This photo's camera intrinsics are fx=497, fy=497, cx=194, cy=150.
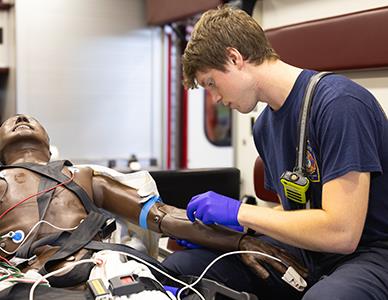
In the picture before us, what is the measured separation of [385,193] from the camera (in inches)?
60.3

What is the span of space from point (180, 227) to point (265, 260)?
1.33 ft

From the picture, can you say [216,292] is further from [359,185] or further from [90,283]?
[359,185]

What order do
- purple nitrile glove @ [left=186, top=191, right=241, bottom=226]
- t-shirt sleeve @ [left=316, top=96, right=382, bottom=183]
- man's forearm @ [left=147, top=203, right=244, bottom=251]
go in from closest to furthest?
t-shirt sleeve @ [left=316, top=96, right=382, bottom=183]
purple nitrile glove @ [left=186, top=191, right=241, bottom=226]
man's forearm @ [left=147, top=203, right=244, bottom=251]

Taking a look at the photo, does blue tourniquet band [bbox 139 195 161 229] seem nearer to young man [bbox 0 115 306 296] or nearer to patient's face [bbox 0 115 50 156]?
young man [bbox 0 115 306 296]

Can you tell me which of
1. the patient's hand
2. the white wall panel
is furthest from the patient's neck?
the white wall panel

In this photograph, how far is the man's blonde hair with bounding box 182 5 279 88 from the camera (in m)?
1.59

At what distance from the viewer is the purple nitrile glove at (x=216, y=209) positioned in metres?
1.63

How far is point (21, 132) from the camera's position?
213 centimetres

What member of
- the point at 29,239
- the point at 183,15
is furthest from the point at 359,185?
the point at 183,15

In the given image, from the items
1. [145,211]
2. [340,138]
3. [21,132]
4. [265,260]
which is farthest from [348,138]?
[21,132]

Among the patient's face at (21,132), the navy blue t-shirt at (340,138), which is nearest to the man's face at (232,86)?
the navy blue t-shirt at (340,138)

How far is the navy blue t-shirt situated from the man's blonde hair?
173mm

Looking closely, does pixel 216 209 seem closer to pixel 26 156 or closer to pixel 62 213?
pixel 62 213

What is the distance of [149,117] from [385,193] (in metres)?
2.95
